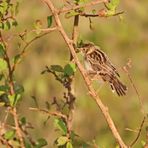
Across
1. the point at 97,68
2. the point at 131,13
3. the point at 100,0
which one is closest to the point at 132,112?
the point at 131,13

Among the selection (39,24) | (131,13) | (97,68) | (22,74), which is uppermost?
(39,24)

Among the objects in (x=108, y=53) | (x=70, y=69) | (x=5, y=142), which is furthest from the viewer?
(x=108, y=53)

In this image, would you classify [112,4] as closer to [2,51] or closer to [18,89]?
[2,51]

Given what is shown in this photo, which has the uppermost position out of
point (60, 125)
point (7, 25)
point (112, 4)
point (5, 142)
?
point (112, 4)

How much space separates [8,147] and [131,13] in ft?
12.3

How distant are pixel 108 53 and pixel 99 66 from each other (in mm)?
3330

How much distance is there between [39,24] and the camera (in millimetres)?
3141

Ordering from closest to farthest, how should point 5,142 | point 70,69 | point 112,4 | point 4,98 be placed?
point 112,4
point 70,69
point 5,142
point 4,98

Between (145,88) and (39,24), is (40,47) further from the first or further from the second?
(39,24)

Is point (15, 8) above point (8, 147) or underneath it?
above

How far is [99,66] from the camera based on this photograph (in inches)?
131

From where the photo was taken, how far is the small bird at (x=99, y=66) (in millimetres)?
3246

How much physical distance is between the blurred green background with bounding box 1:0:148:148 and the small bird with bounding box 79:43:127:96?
88.9 inches

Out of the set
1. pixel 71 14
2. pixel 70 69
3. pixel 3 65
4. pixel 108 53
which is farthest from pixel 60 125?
pixel 108 53
